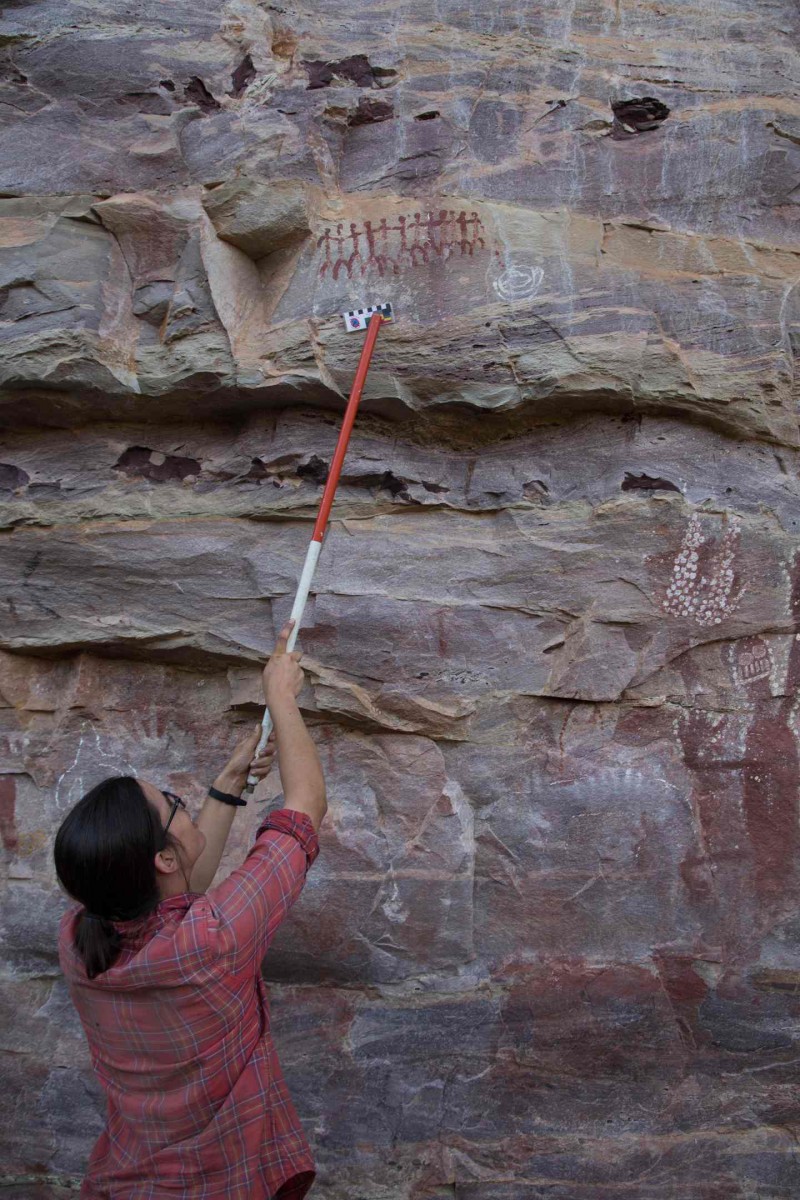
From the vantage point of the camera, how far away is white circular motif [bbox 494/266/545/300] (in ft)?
10.7

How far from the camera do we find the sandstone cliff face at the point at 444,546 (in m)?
3.07

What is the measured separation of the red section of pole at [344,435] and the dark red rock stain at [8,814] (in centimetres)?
153

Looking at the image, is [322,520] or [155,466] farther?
[155,466]

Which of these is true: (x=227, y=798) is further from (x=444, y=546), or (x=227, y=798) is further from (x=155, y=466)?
(x=155, y=466)

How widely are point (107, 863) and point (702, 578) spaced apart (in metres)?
2.23

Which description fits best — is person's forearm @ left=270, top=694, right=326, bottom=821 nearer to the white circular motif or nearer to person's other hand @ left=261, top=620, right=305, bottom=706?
person's other hand @ left=261, top=620, right=305, bottom=706

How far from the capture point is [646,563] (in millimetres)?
3189

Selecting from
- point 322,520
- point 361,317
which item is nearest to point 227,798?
point 322,520

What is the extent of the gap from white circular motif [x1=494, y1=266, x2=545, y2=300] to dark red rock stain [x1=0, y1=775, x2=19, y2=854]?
2.51 m

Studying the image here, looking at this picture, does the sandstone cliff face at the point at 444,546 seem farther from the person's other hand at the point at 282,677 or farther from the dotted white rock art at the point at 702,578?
the person's other hand at the point at 282,677

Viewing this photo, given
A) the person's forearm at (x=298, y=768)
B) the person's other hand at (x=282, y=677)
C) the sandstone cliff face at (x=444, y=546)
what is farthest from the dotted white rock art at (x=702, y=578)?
the person's forearm at (x=298, y=768)

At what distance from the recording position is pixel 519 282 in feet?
10.8

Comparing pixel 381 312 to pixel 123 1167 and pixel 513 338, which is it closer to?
pixel 513 338

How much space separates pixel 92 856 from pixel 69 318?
219cm
